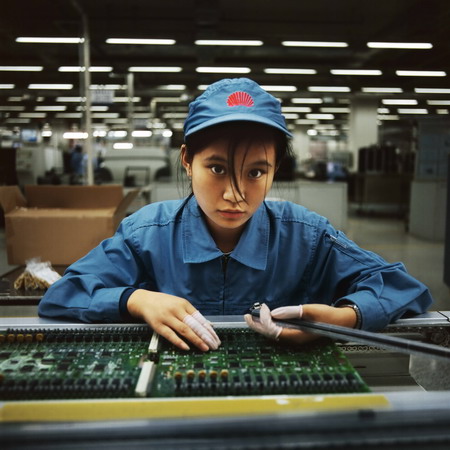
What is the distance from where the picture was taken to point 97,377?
2.10 ft

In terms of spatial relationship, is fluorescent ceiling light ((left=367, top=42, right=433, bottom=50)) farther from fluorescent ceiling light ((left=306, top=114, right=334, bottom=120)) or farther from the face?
fluorescent ceiling light ((left=306, top=114, right=334, bottom=120))

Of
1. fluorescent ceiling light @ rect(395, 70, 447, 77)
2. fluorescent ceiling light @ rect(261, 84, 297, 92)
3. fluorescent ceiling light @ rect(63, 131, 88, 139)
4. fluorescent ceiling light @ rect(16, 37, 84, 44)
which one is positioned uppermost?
fluorescent ceiling light @ rect(261, 84, 297, 92)

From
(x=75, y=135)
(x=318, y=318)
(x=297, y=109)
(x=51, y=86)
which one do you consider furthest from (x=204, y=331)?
(x=297, y=109)

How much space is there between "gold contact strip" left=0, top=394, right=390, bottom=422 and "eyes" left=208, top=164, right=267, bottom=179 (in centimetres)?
46

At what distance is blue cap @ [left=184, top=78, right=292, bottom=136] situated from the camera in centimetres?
87

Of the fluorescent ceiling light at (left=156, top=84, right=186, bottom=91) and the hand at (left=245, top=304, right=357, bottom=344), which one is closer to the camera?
the hand at (left=245, top=304, right=357, bottom=344)

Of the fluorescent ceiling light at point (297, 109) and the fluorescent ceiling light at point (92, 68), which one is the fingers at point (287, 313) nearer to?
the fluorescent ceiling light at point (92, 68)

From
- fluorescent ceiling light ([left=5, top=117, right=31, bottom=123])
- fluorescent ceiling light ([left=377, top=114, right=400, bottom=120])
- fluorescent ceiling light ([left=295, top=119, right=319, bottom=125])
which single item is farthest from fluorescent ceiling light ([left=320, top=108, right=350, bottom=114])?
fluorescent ceiling light ([left=5, top=117, right=31, bottom=123])

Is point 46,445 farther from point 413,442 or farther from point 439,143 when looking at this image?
point 439,143

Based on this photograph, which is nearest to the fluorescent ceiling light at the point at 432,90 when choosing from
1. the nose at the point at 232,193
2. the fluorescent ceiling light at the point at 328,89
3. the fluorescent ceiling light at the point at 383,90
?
the fluorescent ceiling light at the point at 383,90

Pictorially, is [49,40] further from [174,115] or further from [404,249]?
[174,115]

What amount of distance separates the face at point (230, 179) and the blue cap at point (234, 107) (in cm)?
5

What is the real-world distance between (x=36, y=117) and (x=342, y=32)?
1617 centimetres

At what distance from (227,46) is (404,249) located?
5547mm
